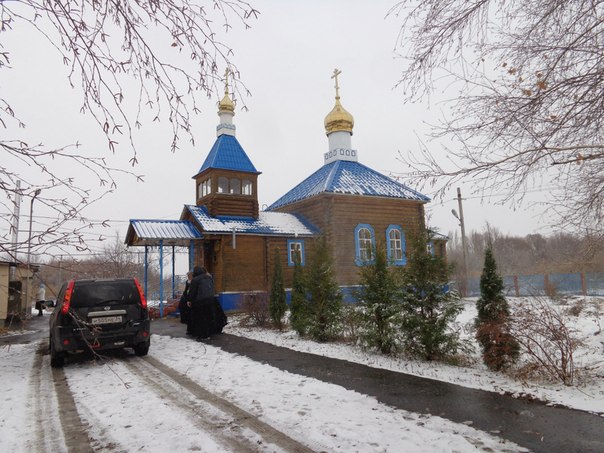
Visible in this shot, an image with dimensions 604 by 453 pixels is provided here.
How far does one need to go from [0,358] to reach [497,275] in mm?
10530

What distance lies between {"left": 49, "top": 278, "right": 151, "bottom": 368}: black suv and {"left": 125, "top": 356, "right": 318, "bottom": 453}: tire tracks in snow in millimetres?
1404

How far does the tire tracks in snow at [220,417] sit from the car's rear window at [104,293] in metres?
1.85

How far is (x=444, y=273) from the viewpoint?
26.0 feet

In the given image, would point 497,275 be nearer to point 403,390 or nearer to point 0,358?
point 403,390

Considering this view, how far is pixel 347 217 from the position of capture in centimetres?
2097

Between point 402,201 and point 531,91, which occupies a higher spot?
point 402,201

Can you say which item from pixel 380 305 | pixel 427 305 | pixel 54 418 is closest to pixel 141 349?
pixel 54 418

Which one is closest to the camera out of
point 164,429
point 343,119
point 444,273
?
point 164,429

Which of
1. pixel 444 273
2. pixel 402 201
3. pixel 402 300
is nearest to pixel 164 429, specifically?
pixel 402 300

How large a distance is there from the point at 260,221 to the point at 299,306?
963cm

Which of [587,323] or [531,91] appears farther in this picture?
[587,323]

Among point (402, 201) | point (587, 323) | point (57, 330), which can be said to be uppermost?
point (402, 201)

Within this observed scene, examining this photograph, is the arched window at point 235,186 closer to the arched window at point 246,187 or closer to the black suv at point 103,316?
the arched window at point 246,187

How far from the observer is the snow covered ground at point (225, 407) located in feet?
13.1
